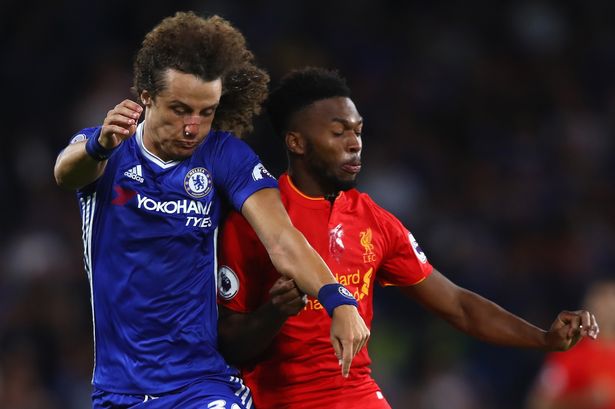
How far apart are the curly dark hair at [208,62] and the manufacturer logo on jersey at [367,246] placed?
0.68 metres

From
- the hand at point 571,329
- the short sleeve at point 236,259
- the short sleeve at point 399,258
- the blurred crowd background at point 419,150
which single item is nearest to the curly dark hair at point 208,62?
the short sleeve at point 236,259

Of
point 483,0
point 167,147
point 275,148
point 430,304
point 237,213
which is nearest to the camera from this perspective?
point 167,147

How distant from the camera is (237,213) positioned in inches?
186

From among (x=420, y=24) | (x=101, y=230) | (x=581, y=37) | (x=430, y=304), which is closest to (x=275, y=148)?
(x=420, y=24)

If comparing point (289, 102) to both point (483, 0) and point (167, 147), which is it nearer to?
point (167, 147)

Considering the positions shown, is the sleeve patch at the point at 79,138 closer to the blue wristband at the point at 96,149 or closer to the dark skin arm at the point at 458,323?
the blue wristband at the point at 96,149

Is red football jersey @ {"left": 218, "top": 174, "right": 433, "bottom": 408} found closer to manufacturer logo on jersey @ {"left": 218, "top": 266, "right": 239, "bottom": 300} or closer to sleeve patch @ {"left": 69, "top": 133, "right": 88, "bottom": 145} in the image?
manufacturer logo on jersey @ {"left": 218, "top": 266, "right": 239, "bottom": 300}

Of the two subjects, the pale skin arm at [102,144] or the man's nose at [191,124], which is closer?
the pale skin arm at [102,144]

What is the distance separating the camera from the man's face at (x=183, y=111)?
171 inches

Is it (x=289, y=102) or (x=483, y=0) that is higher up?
(x=483, y=0)

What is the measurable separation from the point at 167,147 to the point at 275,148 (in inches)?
249

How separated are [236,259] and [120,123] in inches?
36.4

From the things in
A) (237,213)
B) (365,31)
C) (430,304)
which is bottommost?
(430,304)

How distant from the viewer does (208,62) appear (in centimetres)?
443
